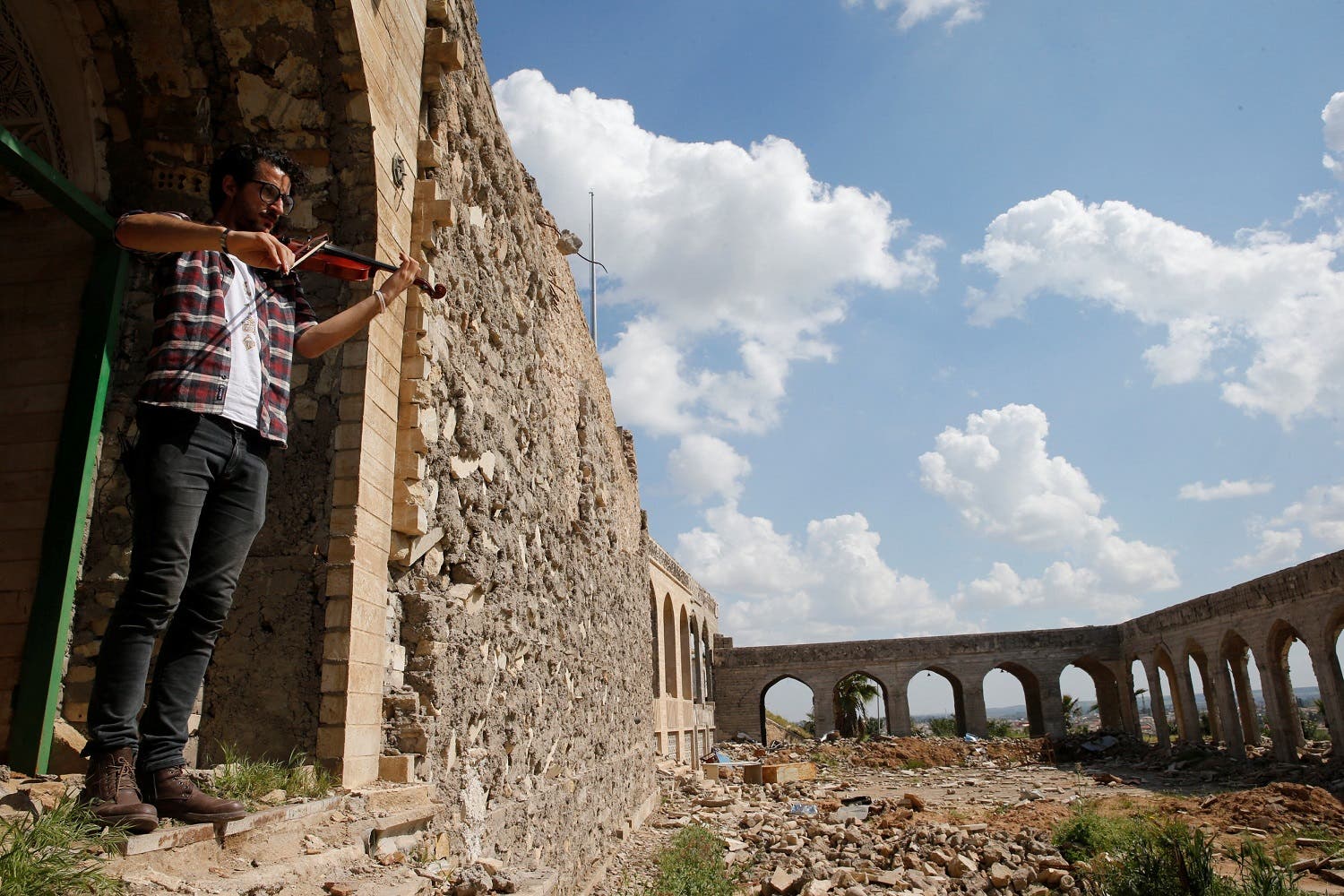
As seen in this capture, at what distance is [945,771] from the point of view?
2400 centimetres

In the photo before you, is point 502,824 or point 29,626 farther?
point 502,824

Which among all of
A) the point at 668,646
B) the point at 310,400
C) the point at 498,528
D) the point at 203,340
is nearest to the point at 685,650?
the point at 668,646

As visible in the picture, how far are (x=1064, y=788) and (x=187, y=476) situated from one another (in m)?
19.7

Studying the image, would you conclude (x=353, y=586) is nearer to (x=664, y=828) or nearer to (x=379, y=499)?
(x=379, y=499)

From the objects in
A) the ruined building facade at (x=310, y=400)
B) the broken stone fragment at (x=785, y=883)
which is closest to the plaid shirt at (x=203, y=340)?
the ruined building facade at (x=310, y=400)

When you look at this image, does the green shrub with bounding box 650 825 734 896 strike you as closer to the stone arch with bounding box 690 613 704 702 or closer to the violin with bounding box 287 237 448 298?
the violin with bounding box 287 237 448 298

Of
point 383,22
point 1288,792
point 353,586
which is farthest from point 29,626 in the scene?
point 1288,792

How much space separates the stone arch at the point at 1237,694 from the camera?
2094cm

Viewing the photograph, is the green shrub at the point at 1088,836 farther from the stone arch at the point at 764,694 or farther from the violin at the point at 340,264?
the stone arch at the point at 764,694

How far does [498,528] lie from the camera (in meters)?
5.09

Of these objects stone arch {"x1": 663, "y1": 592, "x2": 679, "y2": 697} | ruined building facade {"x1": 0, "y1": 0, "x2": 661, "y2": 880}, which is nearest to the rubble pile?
ruined building facade {"x1": 0, "y1": 0, "x2": 661, "y2": 880}

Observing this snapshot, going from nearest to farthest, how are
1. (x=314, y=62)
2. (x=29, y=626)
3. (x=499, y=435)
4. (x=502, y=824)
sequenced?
(x=29, y=626) → (x=314, y=62) → (x=502, y=824) → (x=499, y=435)

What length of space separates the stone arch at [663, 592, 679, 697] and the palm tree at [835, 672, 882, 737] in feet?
43.3

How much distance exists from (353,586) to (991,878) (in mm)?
7042
